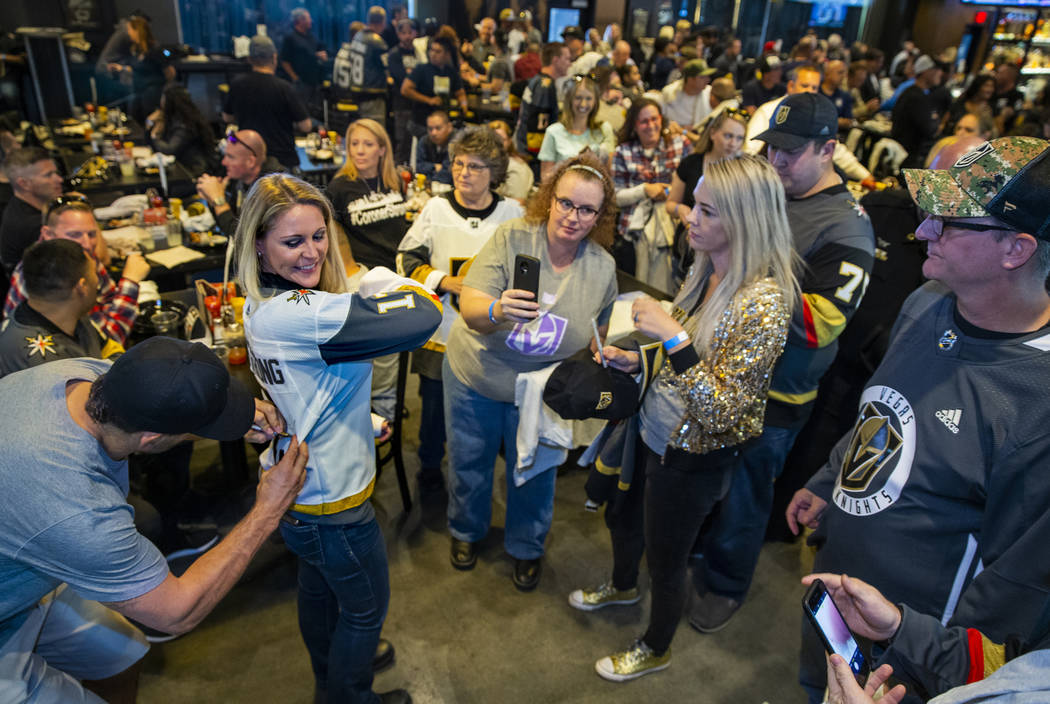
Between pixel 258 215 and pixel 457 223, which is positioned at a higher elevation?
pixel 258 215

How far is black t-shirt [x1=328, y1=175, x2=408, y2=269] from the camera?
3242mm

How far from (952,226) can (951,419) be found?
428 mm

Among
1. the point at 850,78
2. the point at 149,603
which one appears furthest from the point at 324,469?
the point at 850,78

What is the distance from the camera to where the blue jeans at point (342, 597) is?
5.77 ft

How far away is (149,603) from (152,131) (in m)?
5.24

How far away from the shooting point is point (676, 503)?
2082 millimetres

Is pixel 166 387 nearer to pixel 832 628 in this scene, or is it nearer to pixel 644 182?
pixel 832 628

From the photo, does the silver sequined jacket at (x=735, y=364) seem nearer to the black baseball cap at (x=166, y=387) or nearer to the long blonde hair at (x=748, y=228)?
the long blonde hair at (x=748, y=228)

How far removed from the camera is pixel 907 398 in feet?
5.08

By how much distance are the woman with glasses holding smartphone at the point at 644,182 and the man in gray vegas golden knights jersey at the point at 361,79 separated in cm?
443

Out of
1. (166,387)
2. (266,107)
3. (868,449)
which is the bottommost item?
(868,449)

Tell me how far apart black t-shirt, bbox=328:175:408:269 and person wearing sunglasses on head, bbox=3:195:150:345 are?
977 mm

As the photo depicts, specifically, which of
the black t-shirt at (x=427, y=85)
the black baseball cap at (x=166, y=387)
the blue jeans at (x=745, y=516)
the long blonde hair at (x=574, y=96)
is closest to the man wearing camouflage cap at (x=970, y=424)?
the blue jeans at (x=745, y=516)

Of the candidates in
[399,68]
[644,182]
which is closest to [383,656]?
[644,182]
